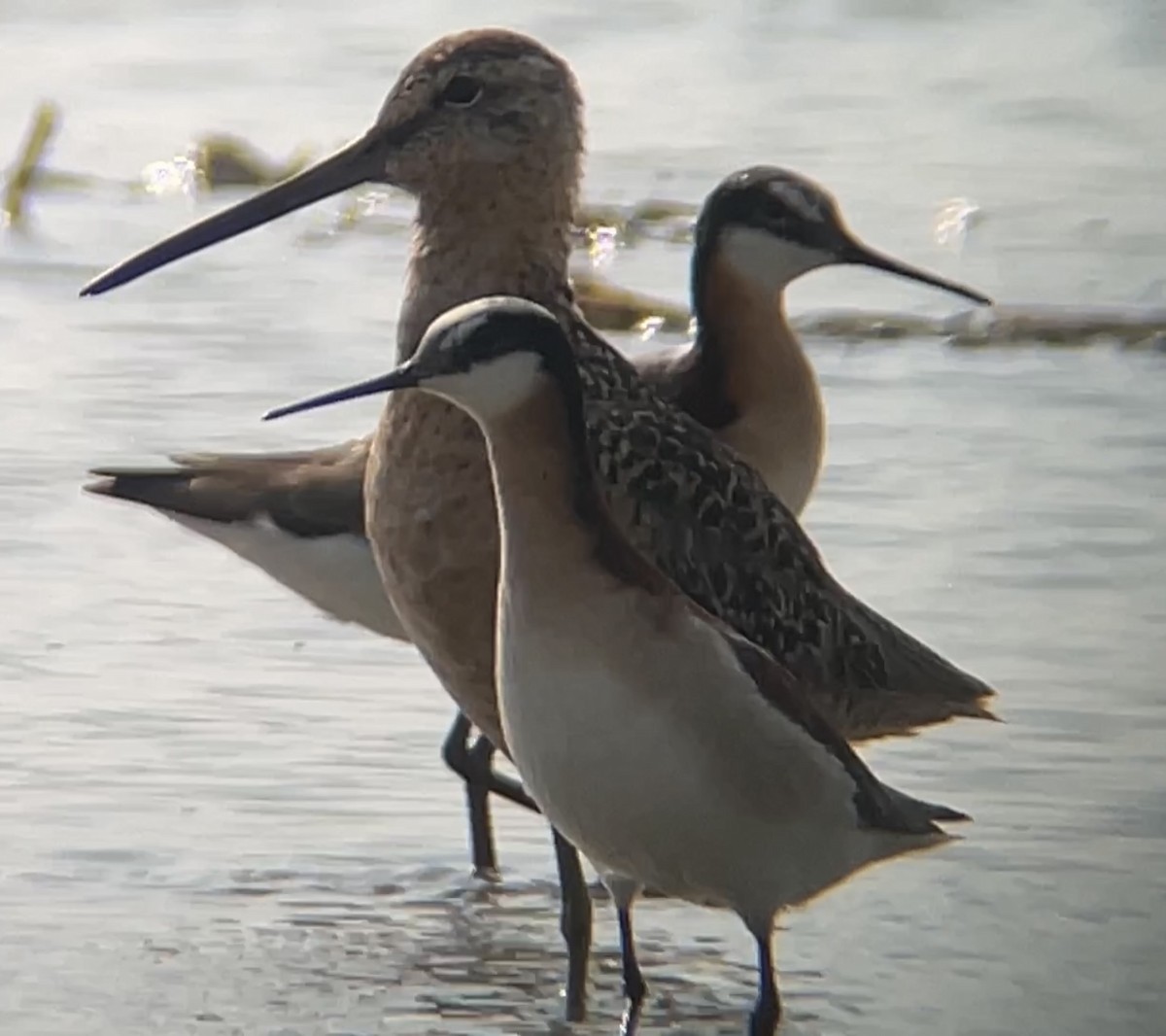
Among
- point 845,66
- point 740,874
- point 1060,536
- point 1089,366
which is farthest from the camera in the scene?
point 845,66

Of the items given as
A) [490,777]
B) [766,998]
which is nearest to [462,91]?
[490,777]

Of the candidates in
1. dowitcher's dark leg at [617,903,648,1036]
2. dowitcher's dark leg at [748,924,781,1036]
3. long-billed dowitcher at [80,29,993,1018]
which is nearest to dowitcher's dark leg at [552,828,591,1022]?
long-billed dowitcher at [80,29,993,1018]

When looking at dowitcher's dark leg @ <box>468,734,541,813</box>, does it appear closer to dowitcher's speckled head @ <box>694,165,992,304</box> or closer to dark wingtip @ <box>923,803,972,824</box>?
dark wingtip @ <box>923,803,972,824</box>

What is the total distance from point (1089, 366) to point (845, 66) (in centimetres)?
407

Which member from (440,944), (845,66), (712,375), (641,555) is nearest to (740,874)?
(641,555)

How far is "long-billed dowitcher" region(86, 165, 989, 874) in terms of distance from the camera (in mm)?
6961

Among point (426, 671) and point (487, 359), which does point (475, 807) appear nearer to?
point (426, 671)

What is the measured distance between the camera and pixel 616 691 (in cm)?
520

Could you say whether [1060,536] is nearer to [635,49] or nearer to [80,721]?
[80,721]

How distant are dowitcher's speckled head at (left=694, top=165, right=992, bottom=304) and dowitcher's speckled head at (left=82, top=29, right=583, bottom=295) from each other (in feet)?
4.29

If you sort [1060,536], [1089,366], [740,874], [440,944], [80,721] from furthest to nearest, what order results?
[1089,366] → [1060,536] → [80,721] → [440,944] → [740,874]

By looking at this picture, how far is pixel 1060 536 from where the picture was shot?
825cm

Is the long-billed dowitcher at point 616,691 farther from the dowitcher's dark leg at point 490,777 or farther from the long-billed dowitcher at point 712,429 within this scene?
the long-billed dowitcher at point 712,429

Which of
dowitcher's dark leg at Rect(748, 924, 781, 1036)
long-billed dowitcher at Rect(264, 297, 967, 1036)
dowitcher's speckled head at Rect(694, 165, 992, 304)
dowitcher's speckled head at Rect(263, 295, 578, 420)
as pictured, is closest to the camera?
long-billed dowitcher at Rect(264, 297, 967, 1036)
